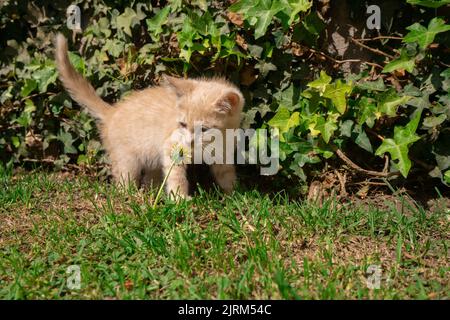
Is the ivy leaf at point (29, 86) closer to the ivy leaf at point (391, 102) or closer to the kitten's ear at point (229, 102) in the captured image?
the kitten's ear at point (229, 102)

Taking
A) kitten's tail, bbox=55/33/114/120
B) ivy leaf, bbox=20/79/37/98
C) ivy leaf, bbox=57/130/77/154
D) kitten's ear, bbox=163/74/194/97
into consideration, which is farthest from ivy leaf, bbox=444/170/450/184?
ivy leaf, bbox=20/79/37/98

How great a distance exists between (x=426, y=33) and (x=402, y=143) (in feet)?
1.87

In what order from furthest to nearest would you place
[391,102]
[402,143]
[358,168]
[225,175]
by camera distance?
[225,175] → [358,168] → [391,102] → [402,143]

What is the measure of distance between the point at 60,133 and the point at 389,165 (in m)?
2.32

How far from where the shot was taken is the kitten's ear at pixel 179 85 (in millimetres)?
3318

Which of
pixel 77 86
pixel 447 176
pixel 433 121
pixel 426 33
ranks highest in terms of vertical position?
pixel 426 33

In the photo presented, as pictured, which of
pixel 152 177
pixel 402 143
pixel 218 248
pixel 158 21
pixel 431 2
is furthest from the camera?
pixel 152 177

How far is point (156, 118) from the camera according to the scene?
3.71 metres

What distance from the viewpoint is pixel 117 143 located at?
149 inches

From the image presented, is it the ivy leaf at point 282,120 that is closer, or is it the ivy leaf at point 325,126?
the ivy leaf at point 325,126

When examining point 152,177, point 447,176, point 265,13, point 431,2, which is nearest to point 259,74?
point 265,13

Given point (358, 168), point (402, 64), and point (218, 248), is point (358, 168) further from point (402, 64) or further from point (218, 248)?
point (218, 248)

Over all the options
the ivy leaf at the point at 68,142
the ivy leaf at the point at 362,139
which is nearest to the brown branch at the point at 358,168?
the ivy leaf at the point at 362,139

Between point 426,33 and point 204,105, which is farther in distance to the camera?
point 204,105
